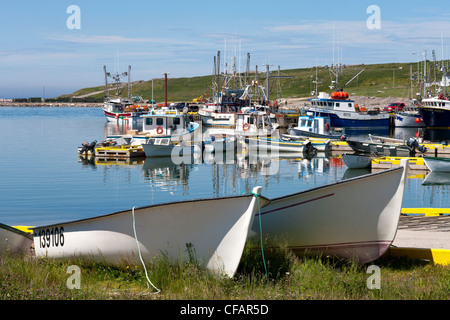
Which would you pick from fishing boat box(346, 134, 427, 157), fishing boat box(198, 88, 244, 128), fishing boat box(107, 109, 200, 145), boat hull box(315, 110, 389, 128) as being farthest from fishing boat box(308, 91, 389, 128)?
fishing boat box(346, 134, 427, 157)

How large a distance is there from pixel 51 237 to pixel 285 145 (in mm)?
35491

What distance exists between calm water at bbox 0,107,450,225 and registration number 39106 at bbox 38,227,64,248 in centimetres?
994

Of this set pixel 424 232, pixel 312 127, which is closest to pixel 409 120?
pixel 312 127

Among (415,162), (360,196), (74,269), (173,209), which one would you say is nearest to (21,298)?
(74,269)

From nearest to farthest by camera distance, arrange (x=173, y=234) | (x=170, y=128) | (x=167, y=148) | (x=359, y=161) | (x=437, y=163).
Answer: (x=173, y=234), (x=437, y=163), (x=359, y=161), (x=167, y=148), (x=170, y=128)

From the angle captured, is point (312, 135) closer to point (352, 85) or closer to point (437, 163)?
point (437, 163)

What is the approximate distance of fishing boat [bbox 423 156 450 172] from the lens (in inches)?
1240

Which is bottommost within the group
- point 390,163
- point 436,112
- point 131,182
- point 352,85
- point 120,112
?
point 131,182

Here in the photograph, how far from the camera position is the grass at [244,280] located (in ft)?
26.7

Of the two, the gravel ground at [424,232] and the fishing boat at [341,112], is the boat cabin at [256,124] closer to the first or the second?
the fishing boat at [341,112]

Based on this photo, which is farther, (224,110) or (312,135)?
(224,110)

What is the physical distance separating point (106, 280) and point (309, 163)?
31608 mm

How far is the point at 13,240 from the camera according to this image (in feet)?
35.8
